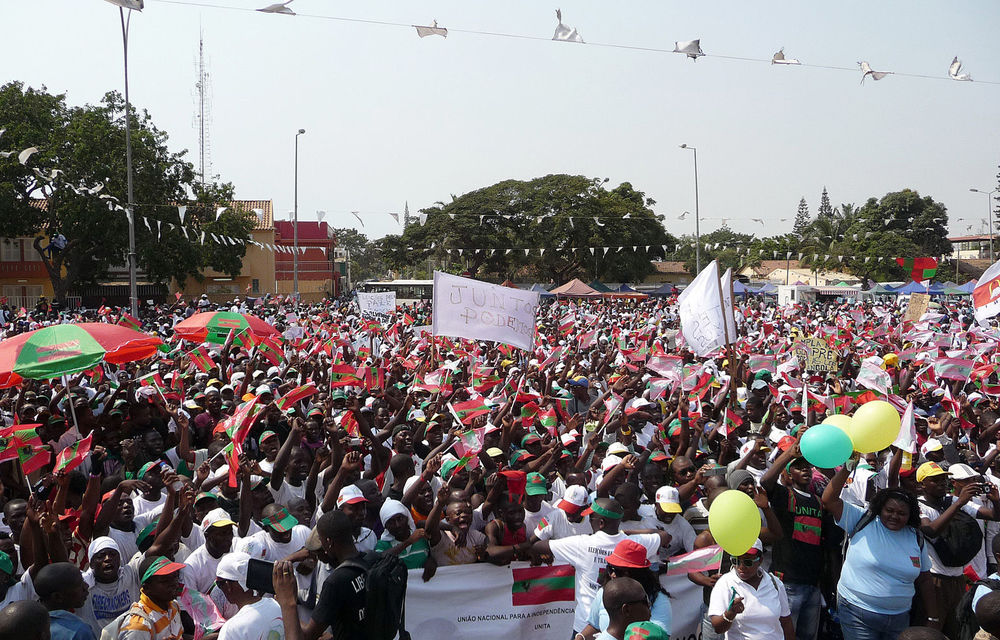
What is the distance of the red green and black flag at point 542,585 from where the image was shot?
17.4 ft

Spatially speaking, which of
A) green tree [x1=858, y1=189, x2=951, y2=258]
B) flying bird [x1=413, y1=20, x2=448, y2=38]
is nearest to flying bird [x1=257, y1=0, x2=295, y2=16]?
flying bird [x1=413, y1=20, x2=448, y2=38]

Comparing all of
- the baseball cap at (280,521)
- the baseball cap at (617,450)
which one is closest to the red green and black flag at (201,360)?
the baseball cap at (617,450)

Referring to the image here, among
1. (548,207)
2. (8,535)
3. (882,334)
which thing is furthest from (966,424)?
(548,207)

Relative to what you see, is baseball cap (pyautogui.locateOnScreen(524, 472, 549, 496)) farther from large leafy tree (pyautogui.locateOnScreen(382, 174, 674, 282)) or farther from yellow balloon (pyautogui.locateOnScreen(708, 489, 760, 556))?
large leafy tree (pyautogui.locateOnScreen(382, 174, 674, 282))

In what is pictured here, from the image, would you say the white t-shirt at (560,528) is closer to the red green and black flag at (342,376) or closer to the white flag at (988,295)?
the red green and black flag at (342,376)

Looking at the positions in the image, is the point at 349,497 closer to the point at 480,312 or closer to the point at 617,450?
the point at 617,450

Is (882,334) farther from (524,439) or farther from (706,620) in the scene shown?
(706,620)

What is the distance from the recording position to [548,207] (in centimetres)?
5466

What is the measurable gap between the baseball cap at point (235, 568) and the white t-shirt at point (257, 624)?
0.56 feet

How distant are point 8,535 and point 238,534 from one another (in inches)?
48.4

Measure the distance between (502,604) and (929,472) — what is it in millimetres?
2722

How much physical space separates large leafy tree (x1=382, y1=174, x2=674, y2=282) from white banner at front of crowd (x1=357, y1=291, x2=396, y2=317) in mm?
33848

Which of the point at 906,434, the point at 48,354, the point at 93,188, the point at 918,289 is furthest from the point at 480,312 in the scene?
the point at 918,289

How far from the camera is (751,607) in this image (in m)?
4.02
